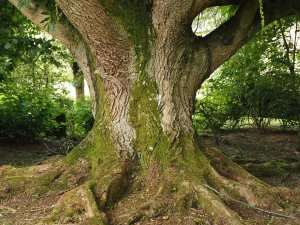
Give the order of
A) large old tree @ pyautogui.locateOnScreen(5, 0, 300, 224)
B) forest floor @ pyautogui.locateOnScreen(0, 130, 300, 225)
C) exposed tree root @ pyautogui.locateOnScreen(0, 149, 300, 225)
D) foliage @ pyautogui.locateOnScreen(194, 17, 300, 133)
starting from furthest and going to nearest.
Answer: foliage @ pyautogui.locateOnScreen(194, 17, 300, 133) → forest floor @ pyautogui.locateOnScreen(0, 130, 300, 225) → large old tree @ pyautogui.locateOnScreen(5, 0, 300, 224) → exposed tree root @ pyautogui.locateOnScreen(0, 149, 300, 225)

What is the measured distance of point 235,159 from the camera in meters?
6.79

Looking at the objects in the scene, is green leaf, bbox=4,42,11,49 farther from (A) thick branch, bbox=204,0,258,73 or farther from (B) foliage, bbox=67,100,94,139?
(B) foliage, bbox=67,100,94,139

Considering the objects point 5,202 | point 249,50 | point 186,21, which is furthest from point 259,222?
point 249,50

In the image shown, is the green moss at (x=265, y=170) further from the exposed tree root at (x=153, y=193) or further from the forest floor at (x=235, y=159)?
the exposed tree root at (x=153, y=193)

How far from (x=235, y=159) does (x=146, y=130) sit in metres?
3.04

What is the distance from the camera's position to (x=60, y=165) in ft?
14.9

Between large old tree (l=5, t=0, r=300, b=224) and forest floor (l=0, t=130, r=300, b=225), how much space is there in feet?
1.01

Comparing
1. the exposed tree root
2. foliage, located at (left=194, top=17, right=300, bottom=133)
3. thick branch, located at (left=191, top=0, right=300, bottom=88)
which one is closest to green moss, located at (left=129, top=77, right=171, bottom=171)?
the exposed tree root

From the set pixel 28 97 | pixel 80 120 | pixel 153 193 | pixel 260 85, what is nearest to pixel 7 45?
pixel 153 193

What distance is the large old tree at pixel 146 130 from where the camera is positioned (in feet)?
12.5

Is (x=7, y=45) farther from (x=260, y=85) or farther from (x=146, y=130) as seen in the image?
(x=260, y=85)

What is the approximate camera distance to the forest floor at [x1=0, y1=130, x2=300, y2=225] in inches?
156

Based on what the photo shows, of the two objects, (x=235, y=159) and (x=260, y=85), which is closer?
(x=235, y=159)

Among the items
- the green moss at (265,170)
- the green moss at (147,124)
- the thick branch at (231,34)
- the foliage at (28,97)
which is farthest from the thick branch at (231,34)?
the foliage at (28,97)
